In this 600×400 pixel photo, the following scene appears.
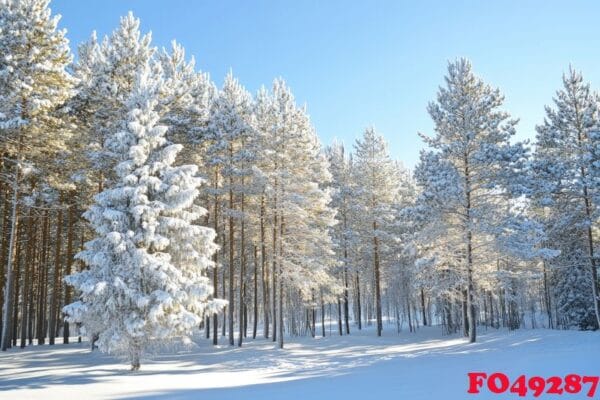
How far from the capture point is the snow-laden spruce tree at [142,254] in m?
14.9

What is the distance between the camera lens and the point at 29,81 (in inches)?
738

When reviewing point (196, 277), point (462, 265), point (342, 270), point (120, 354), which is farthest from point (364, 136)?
point (120, 354)

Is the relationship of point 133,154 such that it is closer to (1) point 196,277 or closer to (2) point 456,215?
(1) point 196,277

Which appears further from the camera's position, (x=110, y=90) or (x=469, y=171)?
(x=469, y=171)

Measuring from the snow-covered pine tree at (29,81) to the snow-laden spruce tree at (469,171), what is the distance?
64.6ft

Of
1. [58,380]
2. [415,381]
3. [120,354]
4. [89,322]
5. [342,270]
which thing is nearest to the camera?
[415,381]

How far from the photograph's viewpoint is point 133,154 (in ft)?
52.7

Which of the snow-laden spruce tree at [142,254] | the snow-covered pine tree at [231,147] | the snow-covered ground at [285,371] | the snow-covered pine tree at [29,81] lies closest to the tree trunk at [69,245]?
the snow-covered ground at [285,371]

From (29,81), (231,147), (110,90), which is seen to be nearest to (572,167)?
(231,147)

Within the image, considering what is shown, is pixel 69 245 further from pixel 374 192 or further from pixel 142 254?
pixel 374 192

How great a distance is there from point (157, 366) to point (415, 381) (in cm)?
1067

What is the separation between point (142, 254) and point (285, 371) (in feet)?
24.4

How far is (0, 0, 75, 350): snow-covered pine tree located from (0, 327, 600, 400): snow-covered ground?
6.22 metres

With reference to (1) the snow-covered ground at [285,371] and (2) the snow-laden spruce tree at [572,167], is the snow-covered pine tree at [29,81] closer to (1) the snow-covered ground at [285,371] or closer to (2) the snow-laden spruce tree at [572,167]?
(1) the snow-covered ground at [285,371]
